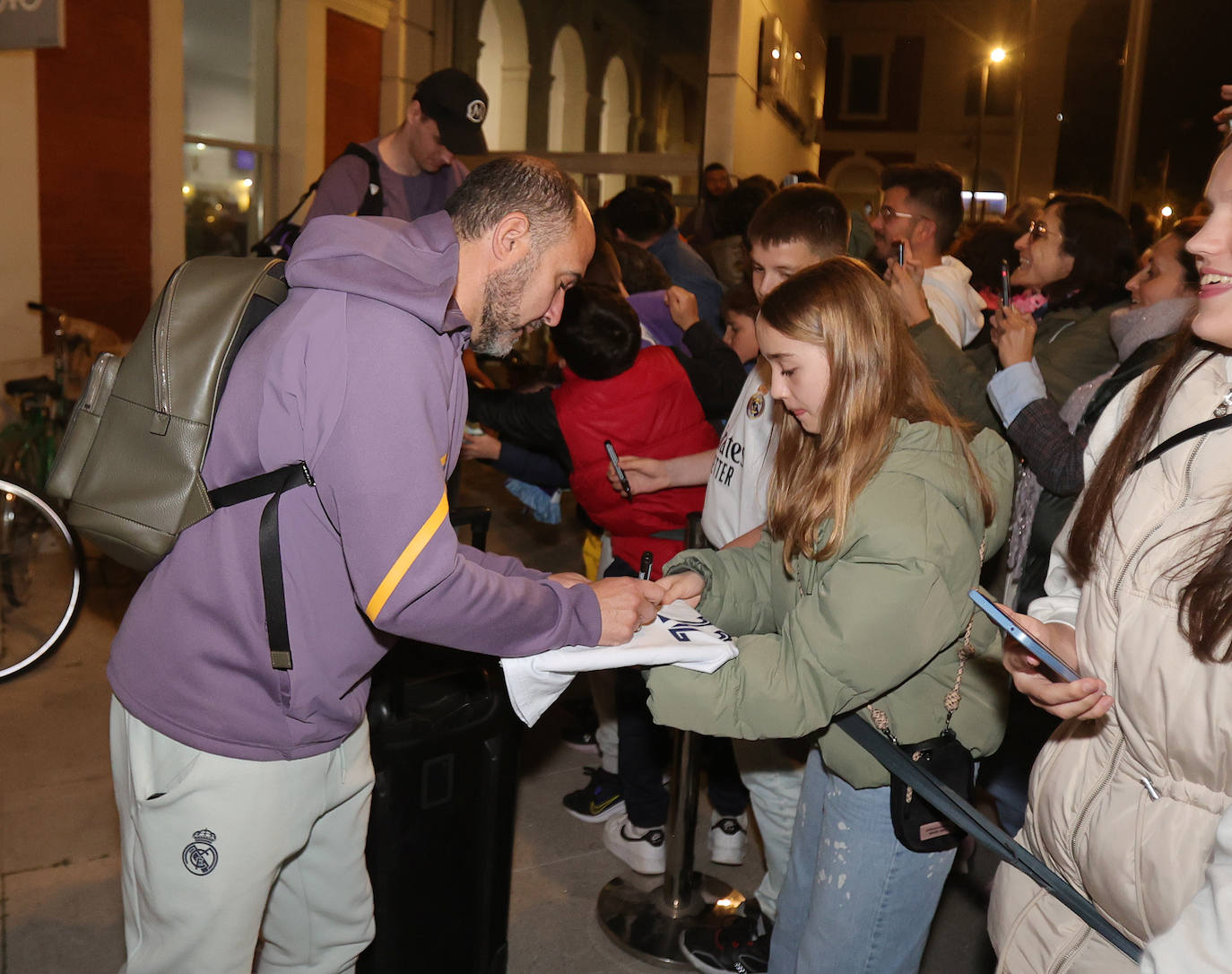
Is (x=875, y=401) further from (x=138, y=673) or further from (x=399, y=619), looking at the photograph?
(x=138, y=673)

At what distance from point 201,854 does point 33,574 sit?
12.8 feet

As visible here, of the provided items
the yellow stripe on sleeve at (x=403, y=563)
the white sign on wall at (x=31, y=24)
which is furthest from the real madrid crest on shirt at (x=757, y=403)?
the white sign on wall at (x=31, y=24)

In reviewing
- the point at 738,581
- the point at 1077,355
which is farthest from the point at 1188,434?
the point at 1077,355

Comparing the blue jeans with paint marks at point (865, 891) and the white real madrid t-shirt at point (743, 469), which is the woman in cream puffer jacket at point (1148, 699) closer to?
the blue jeans with paint marks at point (865, 891)

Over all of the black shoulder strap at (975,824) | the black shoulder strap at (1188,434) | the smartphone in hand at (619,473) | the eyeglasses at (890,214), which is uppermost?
the eyeglasses at (890,214)

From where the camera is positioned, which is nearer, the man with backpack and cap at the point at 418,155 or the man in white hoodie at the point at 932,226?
the man in white hoodie at the point at 932,226

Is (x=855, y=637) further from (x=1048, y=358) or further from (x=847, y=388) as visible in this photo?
(x=1048, y=358)

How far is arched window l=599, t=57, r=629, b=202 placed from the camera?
16641 mm

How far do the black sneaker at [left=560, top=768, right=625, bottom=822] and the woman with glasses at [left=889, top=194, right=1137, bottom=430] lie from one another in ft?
6.13

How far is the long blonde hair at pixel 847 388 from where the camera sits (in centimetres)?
207

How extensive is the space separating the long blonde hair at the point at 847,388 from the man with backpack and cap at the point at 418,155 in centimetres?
254

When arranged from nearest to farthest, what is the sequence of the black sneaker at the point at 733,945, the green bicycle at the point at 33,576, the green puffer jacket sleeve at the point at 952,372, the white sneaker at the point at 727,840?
1. the black sneaker at the point at 733,945
2. the green puffer jacket sleeve at the point at 952,372
3. the white sneaker at the point at 727,840
4. the green bicycle at the point at 33,576

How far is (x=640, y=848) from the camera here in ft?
11.9

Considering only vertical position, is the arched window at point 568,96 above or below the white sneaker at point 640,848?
above
